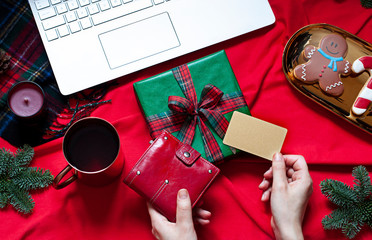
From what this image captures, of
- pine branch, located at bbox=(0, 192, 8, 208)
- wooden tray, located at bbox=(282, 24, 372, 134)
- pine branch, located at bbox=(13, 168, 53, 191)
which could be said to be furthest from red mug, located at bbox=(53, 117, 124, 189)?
wooden tray, located at bbox=(282, 24, 372, 134)

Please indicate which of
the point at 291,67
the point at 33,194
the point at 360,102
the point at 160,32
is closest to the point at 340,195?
the point at 360,102

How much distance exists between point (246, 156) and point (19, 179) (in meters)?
0.66

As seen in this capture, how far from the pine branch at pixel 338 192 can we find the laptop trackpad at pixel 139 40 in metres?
0.60

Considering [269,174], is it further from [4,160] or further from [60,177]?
[4,160]

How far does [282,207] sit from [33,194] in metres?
0.72

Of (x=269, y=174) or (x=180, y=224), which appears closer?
(x=180, y=224)

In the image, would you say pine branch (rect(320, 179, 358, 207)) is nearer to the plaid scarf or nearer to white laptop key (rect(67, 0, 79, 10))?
the plaid scarf

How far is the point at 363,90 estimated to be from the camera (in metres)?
0.99

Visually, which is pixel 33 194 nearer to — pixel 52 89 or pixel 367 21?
pixel 52 89

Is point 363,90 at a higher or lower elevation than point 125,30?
lower

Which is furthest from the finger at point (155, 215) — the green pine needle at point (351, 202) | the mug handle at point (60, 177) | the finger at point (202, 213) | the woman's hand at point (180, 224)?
the green pine needle at point (351, 202)

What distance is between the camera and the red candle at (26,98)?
3.13 feet

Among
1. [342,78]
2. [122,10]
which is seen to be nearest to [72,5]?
[122,10]

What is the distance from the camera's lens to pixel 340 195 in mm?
931
